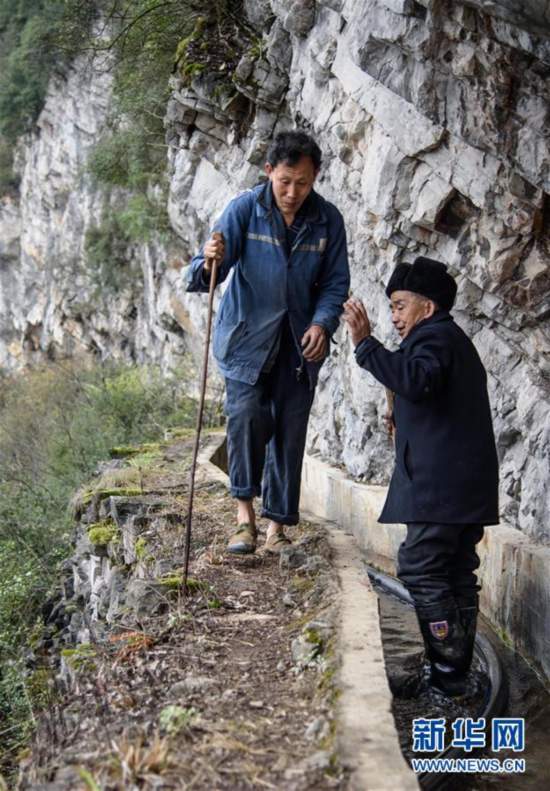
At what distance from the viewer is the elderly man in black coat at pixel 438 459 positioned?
14.5 feet

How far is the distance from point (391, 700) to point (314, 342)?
2297 millimetres

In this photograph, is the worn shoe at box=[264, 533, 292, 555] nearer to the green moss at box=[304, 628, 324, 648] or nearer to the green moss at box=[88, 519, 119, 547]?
the green moss at box=[304, 628, 324, 648]

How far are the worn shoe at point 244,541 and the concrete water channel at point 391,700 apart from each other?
0.51 meters

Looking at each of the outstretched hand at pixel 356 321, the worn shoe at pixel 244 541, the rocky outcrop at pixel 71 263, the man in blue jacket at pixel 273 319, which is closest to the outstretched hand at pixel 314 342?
the man in blue jacket at pixel 273 319

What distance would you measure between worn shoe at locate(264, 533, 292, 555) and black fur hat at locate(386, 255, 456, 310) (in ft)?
5.84

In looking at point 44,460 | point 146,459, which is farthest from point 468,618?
point 44,460

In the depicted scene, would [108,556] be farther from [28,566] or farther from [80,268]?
[80,268]

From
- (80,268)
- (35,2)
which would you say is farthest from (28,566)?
(35,2)

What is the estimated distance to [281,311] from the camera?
5219mm

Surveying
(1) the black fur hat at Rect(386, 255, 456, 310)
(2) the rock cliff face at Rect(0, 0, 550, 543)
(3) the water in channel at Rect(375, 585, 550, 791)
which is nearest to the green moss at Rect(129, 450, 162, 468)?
(2) the rock cliff face at Rect(0, 0, 550, 543)

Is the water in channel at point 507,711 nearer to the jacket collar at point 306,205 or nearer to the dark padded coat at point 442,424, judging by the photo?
the dark padded coat at point 442,424

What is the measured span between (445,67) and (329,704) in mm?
4556

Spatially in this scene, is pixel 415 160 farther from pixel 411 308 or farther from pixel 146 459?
pixel 146 459

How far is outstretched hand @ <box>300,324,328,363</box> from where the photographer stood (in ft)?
16.7
